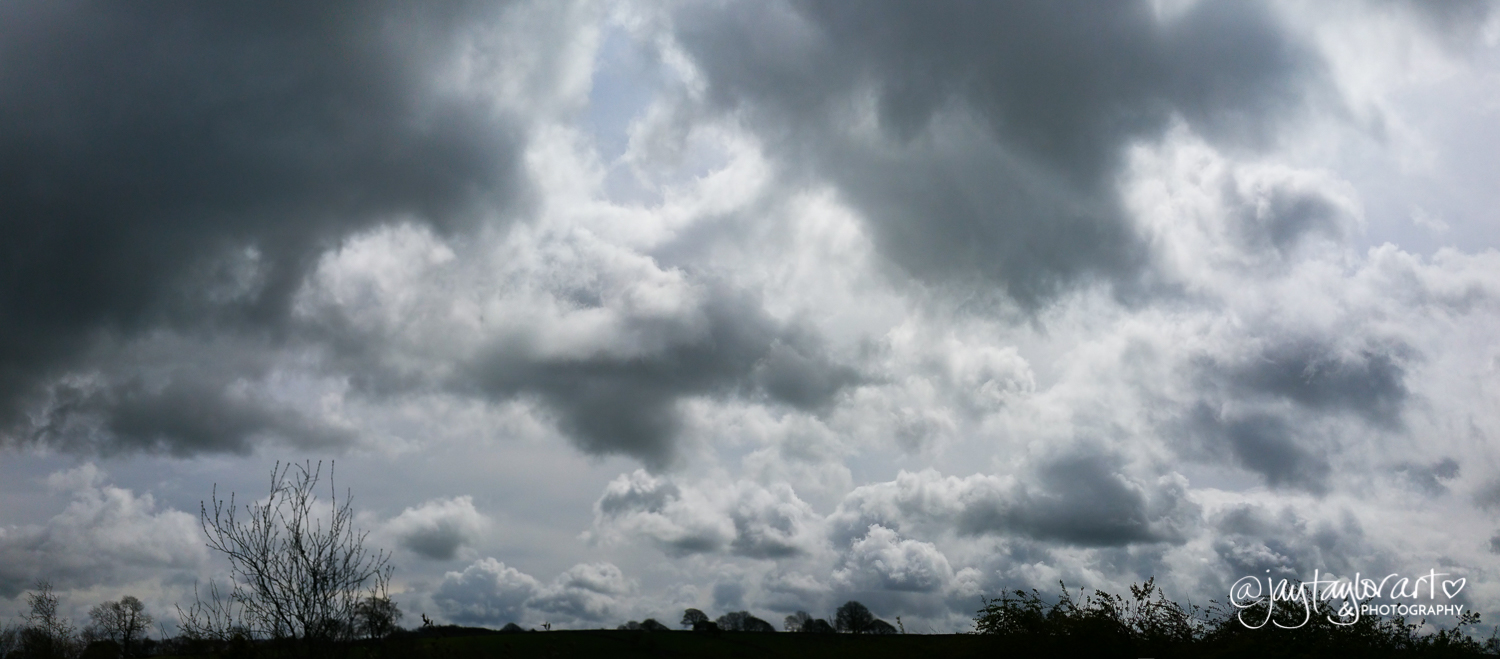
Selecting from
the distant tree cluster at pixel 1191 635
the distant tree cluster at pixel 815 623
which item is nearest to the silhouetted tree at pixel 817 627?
the distant tree cluster at pixel 815 623

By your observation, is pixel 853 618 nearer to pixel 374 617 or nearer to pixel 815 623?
pixel 815 623

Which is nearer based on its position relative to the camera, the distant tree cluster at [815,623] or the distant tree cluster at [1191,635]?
the distant tree cluster at [1191,635]

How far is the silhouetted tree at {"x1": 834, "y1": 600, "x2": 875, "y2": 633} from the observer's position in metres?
120

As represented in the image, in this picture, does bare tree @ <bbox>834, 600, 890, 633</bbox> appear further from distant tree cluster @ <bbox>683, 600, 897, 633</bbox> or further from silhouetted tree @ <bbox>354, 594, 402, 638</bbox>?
silhouetted tree @ <bbox>354, 594, 402, 638</bbox>

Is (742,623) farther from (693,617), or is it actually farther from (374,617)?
(374,617)

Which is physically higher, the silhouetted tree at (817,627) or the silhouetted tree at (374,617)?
the silhouetted tree at (374,617)

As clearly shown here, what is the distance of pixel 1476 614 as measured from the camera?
962 inches

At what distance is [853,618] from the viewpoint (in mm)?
121062

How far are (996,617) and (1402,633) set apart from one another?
1190 cm

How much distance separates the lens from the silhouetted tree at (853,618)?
120 m

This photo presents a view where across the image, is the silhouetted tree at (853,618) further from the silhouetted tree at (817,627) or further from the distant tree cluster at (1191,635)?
the distant tree cluster at (1191,635)

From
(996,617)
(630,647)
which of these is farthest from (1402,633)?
(630,647)

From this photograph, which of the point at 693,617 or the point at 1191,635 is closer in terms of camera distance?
the point at 1191,635

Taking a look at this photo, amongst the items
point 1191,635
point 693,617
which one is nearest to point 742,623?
point 693,617
